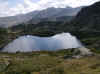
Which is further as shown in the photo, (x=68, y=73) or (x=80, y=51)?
(x=80, y=51)

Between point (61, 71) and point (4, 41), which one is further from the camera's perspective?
point (4, 41)

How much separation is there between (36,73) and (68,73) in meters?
6.66

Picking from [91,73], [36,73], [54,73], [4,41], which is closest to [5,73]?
[36,73]

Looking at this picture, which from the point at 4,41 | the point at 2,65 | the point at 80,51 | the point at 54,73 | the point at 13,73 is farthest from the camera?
the point at 4,41

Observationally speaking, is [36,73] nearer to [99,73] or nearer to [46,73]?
[46,73]

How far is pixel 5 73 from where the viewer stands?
127 feet

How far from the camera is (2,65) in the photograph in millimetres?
47969

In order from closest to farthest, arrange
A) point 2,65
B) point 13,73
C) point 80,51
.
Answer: point 13,73, point 2,65, point 80,51

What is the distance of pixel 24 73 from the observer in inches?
1423

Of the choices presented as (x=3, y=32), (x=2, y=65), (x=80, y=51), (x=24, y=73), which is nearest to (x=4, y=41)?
(x=3, y=32)

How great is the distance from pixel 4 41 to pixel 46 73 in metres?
160

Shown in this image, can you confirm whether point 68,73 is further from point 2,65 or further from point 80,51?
point 80,51

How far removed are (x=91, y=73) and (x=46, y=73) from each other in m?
9.39

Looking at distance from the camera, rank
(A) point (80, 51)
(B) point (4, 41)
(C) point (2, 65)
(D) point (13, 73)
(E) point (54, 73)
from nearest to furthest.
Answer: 1. (E) point (54, 73)
2. (D) point (13, 73)
3. (C) point (2, 65)
4. (A) point (80, 51)
5. (B) point (4, 41)
